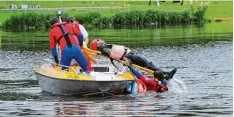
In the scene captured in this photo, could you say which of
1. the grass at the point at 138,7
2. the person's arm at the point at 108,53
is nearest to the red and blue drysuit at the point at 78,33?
the person's arm at the point at 108,53

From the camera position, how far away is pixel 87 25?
8088 cm

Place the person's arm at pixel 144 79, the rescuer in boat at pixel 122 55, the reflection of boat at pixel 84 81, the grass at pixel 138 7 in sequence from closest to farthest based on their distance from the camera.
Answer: the reflection of boat at pixel 84 81
the person's arm at pixel 144 79
the rescuer in boat at pixel 122 55
the grass at pixel 138 7

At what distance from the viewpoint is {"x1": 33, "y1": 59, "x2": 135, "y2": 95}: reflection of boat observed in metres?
21.6

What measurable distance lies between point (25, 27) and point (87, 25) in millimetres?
7111

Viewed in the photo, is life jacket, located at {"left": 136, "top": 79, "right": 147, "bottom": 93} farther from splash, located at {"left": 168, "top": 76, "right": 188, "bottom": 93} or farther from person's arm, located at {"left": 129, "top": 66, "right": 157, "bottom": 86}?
splash, located at {"left": 168, "top": 76, "right": 188, "bottom": 93}

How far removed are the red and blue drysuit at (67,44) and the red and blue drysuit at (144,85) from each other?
1.54 meters

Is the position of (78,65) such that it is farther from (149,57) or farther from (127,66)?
(149,57)

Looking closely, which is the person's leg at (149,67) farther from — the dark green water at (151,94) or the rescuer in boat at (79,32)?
the rescuer in boat at (79,32)

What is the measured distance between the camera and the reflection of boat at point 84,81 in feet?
70.9

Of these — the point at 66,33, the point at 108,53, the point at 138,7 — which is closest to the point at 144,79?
the point at 108,53

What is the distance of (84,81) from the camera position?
70.7ft

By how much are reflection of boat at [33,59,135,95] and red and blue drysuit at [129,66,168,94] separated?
0.25 metres

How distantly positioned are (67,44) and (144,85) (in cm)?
270

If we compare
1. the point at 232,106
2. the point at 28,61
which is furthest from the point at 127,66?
the point at 28,61
